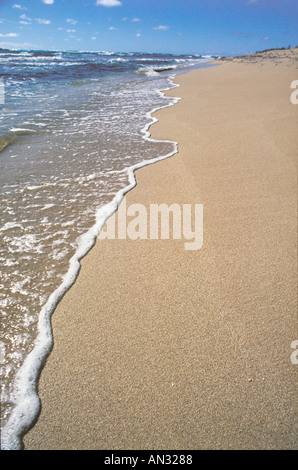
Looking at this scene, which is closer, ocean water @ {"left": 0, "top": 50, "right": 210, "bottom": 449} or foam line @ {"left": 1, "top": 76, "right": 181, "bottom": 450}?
foam line @ {"left": 1, "top": 76, "right": 181, "bottom": 450}

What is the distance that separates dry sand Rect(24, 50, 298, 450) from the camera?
4.29ft

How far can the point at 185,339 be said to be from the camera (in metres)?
1.67

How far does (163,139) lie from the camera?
5.09 m

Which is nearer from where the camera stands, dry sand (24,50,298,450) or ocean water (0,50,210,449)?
dry sand (24,50,298,450)

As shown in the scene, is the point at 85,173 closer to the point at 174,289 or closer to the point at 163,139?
the point at 163,139

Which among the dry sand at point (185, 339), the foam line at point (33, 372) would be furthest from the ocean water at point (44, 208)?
the dry sand at point (185, 339)

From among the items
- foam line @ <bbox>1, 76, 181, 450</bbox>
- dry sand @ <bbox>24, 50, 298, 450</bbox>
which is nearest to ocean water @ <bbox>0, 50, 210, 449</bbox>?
foam line @ <bbox>1, 76, 181, 450</bbox>

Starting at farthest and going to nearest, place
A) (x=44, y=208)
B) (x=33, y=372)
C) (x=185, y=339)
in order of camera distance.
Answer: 1. (x=44, y=208)
2. (x=185, y=339)
3. (x=33, y=372)

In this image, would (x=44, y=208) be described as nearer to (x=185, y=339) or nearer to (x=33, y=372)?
(x=33, y=372)

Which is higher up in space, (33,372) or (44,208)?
(44,208)

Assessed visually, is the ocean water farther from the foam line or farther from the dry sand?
the dry sand

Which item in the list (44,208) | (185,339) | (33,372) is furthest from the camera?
(44,208)

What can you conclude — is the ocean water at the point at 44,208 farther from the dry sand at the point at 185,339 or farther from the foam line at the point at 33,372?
the dry sand at the point at 185,339

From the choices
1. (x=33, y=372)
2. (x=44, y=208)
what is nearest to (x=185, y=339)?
(x=33, y=372)
